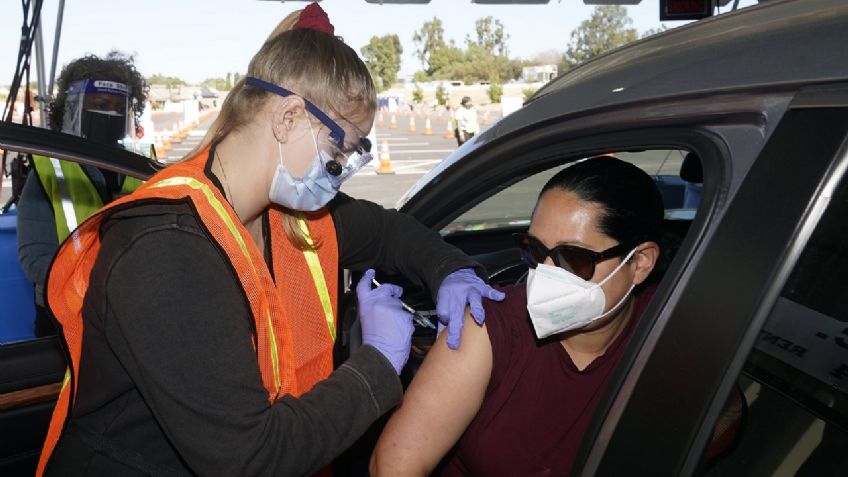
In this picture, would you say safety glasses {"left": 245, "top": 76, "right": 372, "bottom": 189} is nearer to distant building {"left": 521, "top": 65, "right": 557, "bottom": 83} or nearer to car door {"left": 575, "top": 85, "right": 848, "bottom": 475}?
car door {"left": 575, "top": 85, "right": 848, "bottom": 475}

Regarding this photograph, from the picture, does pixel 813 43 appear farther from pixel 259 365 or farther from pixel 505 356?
pixel 259 365

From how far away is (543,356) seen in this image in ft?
5.58

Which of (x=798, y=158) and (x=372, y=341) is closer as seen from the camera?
(x=798, y=158)

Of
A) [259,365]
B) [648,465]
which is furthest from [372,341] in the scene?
[648,465]

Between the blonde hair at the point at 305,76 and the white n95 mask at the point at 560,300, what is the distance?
56 centimetres

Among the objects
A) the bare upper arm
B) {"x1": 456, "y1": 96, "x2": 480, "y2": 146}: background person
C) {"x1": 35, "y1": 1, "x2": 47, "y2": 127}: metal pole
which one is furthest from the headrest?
{"x1": 456, "y1": 96, "x2": 480, "y2": 146}: background person

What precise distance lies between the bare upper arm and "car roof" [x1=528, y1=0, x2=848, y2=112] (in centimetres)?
60

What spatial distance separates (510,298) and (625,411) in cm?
67

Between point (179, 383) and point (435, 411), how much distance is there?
0.57 meters

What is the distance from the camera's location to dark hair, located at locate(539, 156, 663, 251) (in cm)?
167

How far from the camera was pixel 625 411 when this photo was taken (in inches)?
45.4

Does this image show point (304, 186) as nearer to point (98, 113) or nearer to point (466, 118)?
point (98, 113)

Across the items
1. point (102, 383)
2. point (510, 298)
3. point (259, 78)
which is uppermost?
point (259, 78)

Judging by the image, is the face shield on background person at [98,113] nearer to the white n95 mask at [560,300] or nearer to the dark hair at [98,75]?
the dark hair at [98,75]
